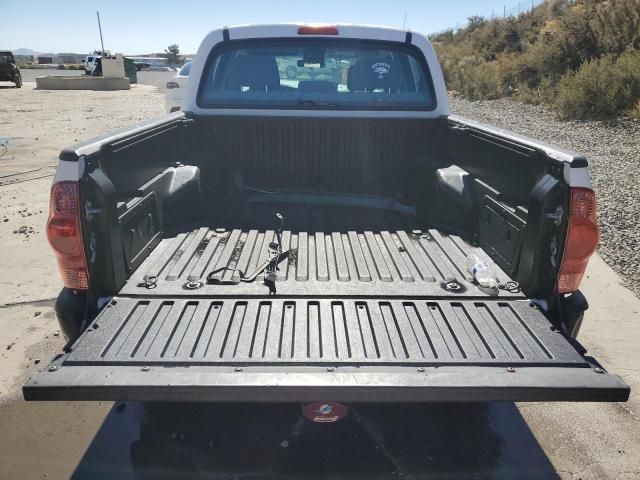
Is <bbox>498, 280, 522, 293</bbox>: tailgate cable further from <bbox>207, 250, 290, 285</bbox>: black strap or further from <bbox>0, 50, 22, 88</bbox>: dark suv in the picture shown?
<bbox>0, 50, 22, 88</bbox>: dark suv

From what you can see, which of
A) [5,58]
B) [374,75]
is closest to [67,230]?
[374,75]

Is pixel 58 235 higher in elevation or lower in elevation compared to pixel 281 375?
higher

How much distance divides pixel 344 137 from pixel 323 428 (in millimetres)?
2330

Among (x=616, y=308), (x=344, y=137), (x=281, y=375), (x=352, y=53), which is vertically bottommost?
(x=616, y=308)

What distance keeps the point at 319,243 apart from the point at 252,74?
1742 mm

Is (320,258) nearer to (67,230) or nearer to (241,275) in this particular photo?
(241,275)

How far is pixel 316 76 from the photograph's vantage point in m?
4.25

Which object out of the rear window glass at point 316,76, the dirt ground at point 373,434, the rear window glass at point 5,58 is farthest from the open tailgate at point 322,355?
the rear window glass at point 5,58

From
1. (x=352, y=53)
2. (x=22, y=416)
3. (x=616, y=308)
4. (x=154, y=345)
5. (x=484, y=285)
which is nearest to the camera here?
(x=154, y=345)

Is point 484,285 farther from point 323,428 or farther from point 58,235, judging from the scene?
point 58,235

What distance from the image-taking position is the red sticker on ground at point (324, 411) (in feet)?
6.97

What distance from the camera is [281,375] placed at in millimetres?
1927

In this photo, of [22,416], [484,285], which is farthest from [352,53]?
[22,416]

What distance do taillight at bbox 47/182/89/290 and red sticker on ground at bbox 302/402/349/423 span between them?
121 centimetres
